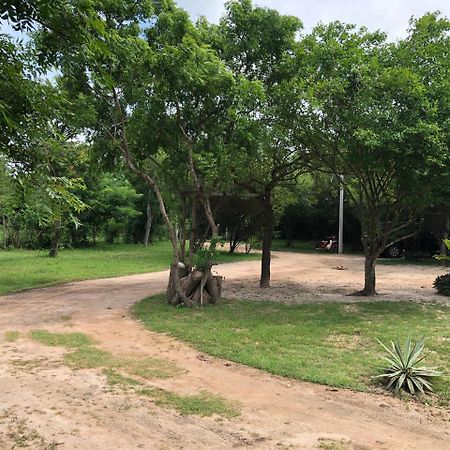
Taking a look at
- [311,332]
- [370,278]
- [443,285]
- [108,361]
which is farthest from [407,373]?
[443,285]

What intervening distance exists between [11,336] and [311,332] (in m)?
5.00

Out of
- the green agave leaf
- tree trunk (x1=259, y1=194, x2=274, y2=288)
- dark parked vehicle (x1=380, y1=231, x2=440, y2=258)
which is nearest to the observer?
the green agave leaf

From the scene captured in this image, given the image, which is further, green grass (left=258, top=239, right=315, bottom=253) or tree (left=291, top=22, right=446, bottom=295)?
green grass (left=258, top=239, right=315, bottom=253)

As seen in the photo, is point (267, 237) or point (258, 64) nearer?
point (258, 64)

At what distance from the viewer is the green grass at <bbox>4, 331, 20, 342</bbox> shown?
8.12 metres

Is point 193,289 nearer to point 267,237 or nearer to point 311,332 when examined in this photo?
point 311,332

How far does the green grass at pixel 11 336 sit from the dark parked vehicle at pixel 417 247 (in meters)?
24.1

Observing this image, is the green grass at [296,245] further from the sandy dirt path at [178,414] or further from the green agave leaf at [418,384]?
the green agave leaf at [418,384]

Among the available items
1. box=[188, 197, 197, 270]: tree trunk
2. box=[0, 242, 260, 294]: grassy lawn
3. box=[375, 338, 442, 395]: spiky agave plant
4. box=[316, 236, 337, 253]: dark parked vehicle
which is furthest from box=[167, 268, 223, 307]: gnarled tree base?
box=[316, 236, 337, 253]: dark parked vehicle

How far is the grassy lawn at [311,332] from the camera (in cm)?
651

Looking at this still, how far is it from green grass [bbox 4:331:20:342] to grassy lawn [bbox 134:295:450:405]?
223 centimetres

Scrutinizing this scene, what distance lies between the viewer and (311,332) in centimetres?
867

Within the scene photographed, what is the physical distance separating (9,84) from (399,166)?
9.75 metres

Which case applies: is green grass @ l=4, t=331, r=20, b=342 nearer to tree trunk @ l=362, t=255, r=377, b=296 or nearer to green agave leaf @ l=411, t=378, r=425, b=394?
green agave leaf @ l=411, t=378, r=425, b=394
